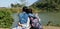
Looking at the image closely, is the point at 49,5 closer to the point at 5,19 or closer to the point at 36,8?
the point at 36,8

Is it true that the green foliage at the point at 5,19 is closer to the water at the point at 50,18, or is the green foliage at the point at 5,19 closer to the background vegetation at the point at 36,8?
the background vegetation at the point at 36,8

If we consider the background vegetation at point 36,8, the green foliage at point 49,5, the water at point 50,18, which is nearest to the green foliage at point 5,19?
the background vegetation at point 36,8

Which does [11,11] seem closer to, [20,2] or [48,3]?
[20,2]

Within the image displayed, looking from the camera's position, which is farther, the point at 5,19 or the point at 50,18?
the point at 5,19

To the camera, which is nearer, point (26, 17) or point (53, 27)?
point (26, 17)

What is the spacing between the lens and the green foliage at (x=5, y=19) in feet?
15.1

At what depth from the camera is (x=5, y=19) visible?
4723mm

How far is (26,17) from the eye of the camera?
311 cm

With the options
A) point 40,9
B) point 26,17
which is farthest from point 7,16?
point 26,17

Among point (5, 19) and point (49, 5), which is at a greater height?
point (49, 5)

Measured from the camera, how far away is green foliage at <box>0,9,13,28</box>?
15.1 ft

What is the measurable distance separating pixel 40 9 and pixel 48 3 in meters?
0.25

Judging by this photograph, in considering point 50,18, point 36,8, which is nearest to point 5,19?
point 36,8

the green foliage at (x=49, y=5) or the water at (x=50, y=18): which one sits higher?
the green foliage at (x=49, y=5)
